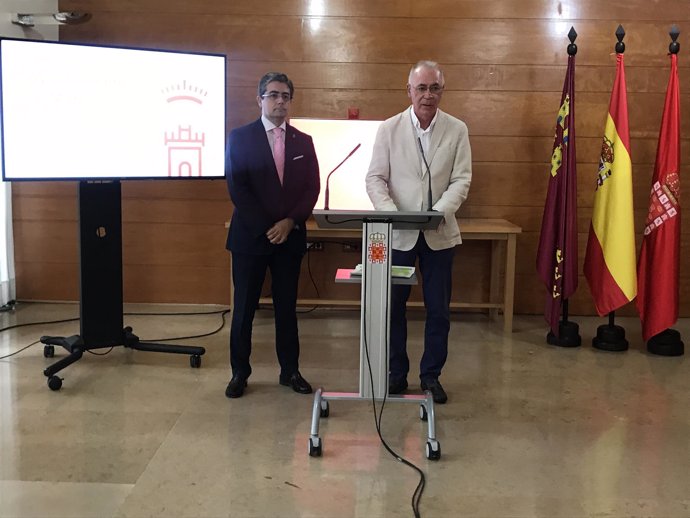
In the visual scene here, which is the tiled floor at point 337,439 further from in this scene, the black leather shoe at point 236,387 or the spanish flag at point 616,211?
the spanish flag at point 616,211

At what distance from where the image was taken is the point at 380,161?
3459mm

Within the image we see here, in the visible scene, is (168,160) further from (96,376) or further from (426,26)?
(426,26)

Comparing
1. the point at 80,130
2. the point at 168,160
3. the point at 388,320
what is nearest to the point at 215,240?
the point at 168,160

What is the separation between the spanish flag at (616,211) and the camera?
4.52 meters

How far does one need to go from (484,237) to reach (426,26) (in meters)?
1.53

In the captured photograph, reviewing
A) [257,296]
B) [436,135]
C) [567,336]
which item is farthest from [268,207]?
[567,336]

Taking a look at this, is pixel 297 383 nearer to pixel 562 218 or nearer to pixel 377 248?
pixel 377 248

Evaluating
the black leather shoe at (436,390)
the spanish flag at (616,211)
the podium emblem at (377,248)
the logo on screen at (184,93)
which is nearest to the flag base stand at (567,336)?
the spanish flag at (616,211)

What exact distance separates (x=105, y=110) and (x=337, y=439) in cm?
210

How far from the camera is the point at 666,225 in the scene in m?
4.50

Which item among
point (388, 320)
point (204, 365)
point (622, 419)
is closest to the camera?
point (388, 320)

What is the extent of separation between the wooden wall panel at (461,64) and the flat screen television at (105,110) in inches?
40.0

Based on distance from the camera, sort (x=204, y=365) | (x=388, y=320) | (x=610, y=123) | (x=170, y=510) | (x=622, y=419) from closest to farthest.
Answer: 1. (x=170, y=510)
2. (x=388, y=320)
3. (x=622, y=419)
4. (x=204, y=365)
5. (x=610, y=123)

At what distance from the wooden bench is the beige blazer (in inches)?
47.1
